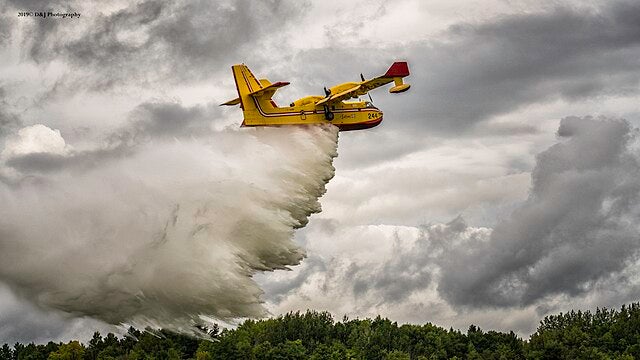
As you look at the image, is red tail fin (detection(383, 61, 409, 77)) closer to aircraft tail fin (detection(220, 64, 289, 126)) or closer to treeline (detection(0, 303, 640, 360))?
aircraft tail fin (detection(220, 64, 289, 126))

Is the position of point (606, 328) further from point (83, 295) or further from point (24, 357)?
point (83, 295)

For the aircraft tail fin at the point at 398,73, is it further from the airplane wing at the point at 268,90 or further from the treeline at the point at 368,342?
the treeline at the point at 368,342

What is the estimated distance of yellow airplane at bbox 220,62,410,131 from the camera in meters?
63.5

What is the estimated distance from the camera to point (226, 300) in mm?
53531

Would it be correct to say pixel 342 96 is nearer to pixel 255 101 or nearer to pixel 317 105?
pixel 317 105

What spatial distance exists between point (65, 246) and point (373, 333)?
12501 centimetres

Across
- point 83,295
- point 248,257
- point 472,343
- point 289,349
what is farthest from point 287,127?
point 472,343

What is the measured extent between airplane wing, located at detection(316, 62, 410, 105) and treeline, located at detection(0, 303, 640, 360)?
88077 mm

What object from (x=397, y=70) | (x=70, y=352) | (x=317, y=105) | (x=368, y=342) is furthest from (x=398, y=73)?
(x=70, y=352)

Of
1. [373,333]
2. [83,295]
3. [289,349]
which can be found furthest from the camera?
[373,333]

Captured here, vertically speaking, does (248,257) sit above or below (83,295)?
above

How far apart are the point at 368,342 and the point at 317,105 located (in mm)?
107269

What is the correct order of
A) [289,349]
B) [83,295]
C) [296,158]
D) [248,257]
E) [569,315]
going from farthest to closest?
[569,315] < [289,349] < [296,158] < [248,257] < [83,295]

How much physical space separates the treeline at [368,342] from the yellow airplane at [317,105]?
3445 inches
